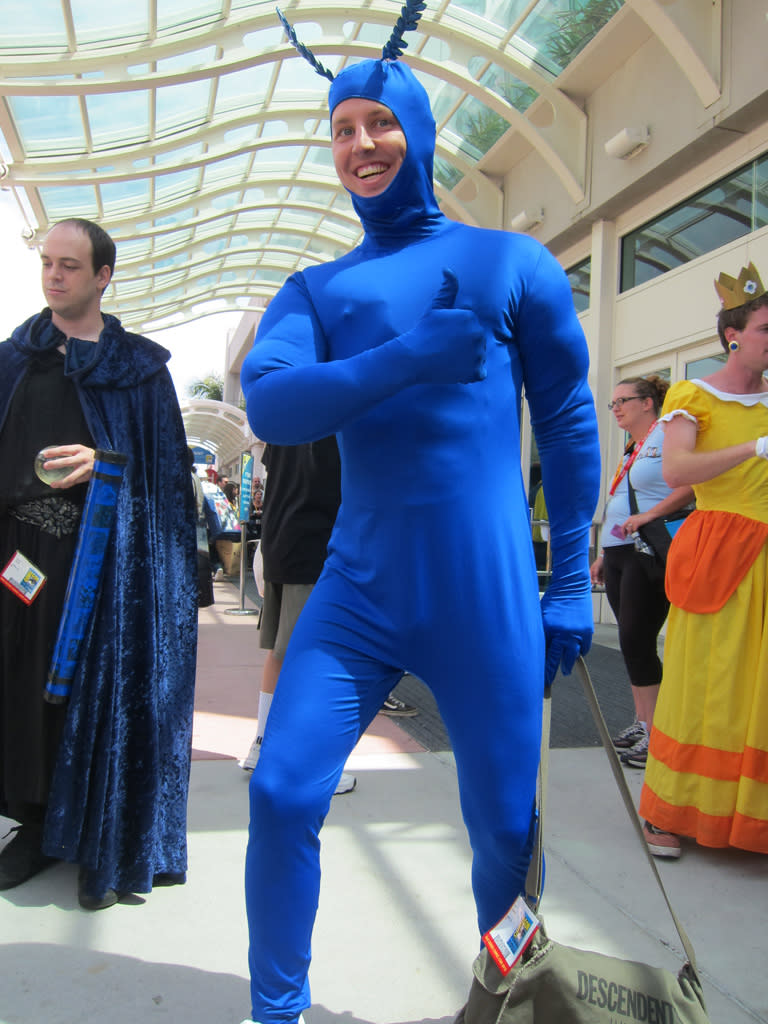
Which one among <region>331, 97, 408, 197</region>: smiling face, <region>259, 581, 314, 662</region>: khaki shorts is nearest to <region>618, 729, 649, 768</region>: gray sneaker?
<region>259, 581, 314, 662</region>: khaki shorts

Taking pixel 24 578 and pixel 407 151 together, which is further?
pixel 24 578

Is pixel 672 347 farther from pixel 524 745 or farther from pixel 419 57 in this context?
pixel 524 745

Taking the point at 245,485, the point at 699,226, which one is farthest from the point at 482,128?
the point at 245,485

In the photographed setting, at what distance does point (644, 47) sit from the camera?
859 cm

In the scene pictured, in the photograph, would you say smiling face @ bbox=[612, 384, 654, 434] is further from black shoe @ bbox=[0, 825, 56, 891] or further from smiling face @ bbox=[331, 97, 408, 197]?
black shoe @ bbox=[0, 825, 56, 891]

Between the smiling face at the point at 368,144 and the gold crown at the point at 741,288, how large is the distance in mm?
1620

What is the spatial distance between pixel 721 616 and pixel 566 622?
145 cm

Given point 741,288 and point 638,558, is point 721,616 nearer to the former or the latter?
point 638,558

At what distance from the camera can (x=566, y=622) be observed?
60.4 inches

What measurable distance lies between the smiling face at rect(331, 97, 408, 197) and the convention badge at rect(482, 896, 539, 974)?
48.7 inches

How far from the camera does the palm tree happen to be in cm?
6091

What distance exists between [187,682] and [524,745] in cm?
137

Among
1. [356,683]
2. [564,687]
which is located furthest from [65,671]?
[564,687]

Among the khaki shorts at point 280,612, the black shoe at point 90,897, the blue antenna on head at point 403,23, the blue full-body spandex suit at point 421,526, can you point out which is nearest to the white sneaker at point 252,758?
the khaki shorts at point 280,612
